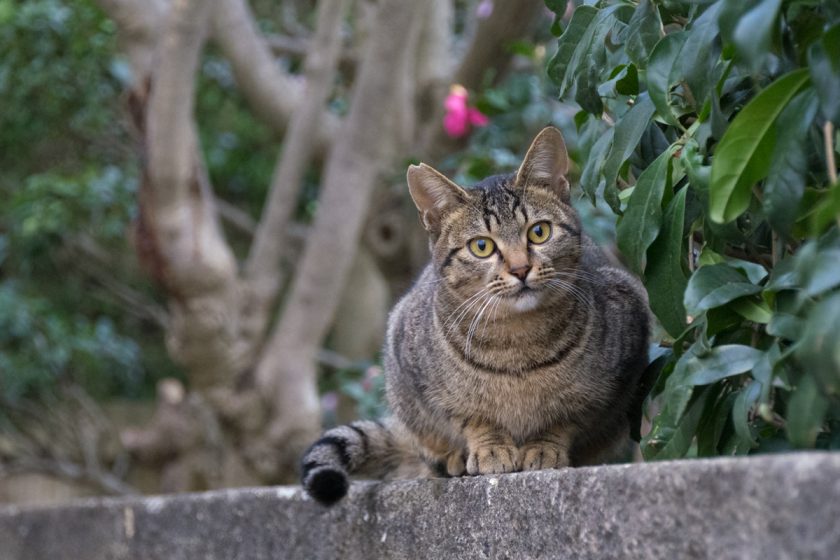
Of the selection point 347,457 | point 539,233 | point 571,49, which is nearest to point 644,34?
point 571,49

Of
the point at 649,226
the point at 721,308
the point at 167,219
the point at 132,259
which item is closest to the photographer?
the point at 721,308

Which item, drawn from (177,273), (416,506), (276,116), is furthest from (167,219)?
(416,506)

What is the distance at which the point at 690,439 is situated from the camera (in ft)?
6.76

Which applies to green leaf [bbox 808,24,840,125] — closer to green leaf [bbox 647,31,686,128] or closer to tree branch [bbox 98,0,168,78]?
green leaf [bbox 647,31,686,128]

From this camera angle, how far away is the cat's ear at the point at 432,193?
123 inches

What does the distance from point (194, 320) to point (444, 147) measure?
1.62 metres

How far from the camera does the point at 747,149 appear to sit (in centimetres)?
170

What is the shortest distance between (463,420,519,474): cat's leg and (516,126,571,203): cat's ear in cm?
68

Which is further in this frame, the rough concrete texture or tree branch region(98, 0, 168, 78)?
tree branch region(98, 0, 168, 78)

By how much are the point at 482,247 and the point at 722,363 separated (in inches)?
46.7

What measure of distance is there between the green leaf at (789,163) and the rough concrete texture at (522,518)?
37cm

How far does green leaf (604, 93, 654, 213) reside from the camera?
2.24 metres

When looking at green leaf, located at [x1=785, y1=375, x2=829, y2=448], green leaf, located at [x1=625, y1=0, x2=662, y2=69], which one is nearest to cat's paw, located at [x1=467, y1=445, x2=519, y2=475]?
green leaf, located at [x1=625, y1=0, x2=662, y2=69]

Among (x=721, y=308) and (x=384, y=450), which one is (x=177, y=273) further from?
(x=721, y=308)
